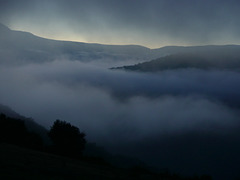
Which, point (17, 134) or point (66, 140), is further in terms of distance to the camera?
point (66, 140)

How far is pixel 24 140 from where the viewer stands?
50.2 meters

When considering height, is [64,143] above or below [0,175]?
below

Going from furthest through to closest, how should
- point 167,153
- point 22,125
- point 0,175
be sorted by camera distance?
point 167,153 < point 22,125 < point 0,175

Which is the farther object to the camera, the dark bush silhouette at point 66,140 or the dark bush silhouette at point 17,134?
the dark bush silhouette at point 66,140

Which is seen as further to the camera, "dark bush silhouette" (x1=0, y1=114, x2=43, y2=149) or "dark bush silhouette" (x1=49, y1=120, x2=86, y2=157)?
"dark bush silhouette" (x1=49, y1=120, x2=86, y2=157)

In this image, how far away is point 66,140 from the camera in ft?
180

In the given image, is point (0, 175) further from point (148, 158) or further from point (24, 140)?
point (148, 158)

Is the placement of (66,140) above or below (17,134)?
below

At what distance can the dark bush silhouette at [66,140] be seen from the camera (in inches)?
2119

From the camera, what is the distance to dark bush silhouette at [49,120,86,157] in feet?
177

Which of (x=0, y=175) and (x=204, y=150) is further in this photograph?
(x=204, y=150)

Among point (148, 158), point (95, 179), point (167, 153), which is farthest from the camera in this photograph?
point (167, 153)

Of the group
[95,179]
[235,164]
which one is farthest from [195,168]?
[95,179]

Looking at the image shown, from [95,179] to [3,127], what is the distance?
110 ft
